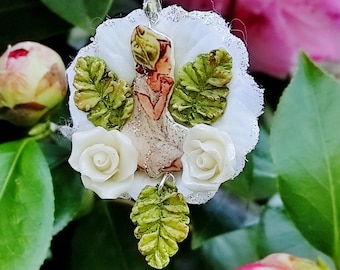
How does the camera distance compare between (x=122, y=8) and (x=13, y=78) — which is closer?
(x=13, y=78)

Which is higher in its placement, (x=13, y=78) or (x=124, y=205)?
(x=13, y=78)

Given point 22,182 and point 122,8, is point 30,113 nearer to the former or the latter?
point 22,182

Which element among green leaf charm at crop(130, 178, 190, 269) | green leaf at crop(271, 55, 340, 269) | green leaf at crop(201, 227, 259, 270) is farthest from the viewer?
green leaf at crop(201, 227, 259, 270)

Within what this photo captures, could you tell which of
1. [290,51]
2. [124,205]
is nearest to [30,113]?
[124,205]

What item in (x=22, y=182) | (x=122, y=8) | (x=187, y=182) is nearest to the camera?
(x=187, y=182)

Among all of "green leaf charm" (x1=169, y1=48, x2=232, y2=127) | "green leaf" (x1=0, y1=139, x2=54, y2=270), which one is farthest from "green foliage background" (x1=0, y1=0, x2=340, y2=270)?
"green leaf charm" (x1=169, y1=48, x2=232, y2=127)

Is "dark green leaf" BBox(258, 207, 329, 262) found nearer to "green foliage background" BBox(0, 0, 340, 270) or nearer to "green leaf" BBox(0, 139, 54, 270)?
"green foliage background" BBox(0, 0, 340, 270)
